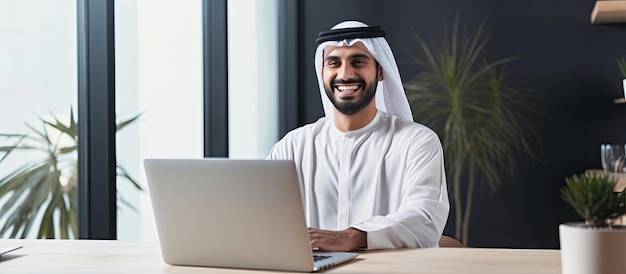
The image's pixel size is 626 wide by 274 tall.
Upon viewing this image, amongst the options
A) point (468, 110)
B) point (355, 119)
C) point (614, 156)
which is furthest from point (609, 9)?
point (355, 119)

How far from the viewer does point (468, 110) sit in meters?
5.36

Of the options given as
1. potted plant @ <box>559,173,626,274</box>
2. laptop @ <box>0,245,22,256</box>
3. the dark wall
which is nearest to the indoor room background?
the dark wall

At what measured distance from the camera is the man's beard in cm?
311

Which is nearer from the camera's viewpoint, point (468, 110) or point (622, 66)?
point (622, 66)

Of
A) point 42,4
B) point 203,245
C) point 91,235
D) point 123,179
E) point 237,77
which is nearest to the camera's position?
point 203,245

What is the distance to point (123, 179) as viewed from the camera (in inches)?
132

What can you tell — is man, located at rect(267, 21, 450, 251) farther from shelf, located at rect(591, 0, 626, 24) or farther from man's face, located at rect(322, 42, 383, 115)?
shelf, located at rect(591, 0, 626, 24)

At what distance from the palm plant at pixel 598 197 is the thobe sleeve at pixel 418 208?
72 centimetres

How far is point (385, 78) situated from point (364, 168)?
13.6 inches

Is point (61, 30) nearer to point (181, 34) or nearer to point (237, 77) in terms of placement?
point (181, 34)

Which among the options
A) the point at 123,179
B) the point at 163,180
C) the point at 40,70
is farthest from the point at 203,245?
the point at 123,179

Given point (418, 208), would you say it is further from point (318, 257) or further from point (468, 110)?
point (468, 110)

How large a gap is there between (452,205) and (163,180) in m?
3.86

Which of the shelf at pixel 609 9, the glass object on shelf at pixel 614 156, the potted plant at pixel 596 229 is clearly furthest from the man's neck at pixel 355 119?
the shelf at pixel 609 9
